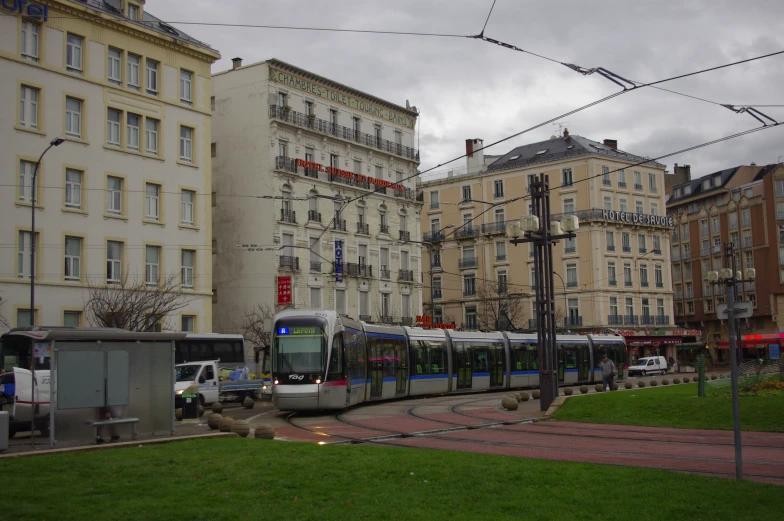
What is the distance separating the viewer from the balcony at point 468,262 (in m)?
81.2

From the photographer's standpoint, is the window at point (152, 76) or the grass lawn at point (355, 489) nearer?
the grass lawn at point (355, 489)

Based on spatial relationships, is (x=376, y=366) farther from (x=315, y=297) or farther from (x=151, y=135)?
(x=315, y=297)

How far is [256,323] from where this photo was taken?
2133 inches

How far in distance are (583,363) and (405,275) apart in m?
19.3

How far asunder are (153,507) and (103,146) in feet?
123

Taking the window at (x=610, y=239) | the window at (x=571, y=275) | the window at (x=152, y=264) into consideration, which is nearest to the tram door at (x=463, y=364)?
the window at (x=152, y=264)

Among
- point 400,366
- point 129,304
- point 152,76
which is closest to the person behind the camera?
point 400,366

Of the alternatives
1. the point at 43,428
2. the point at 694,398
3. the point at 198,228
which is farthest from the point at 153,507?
the point at 198,228

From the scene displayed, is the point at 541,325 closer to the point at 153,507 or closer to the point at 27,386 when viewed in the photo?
the point at 27,386

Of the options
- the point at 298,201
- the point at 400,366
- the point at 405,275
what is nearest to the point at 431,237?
the point at 405,275

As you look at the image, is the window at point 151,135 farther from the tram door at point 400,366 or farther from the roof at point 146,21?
the tram door at point 400,366

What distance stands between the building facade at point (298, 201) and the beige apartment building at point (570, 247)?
14108mm

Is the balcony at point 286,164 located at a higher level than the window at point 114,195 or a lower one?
higher

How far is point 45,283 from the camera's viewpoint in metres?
41.4
